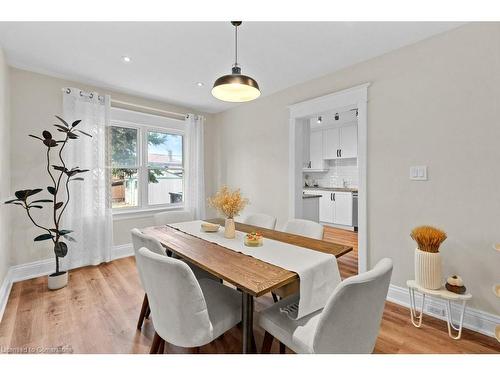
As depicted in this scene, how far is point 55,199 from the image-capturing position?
262 cm

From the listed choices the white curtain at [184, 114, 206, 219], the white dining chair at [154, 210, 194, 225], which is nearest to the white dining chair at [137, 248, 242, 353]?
the white dining chair at [154, 210, 194, 225]

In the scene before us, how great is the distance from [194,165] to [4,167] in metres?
2.35

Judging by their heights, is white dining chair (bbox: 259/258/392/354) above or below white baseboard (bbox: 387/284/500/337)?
above

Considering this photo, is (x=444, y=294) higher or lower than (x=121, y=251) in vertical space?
higher

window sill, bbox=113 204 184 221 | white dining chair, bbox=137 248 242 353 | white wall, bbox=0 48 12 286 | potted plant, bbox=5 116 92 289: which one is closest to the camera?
white dining chair, bbox=137 248 242 353

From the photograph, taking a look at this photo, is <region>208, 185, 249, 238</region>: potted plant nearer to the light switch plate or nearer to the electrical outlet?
the light switch plate

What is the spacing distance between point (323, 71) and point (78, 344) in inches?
134

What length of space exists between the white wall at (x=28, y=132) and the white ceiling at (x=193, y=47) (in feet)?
0.52

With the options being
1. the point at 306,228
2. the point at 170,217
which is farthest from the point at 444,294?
the point at 170,217

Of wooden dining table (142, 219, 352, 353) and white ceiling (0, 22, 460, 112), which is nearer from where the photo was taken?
wooden dining table (142, 219, 352, 353)

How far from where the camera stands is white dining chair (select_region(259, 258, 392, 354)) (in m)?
0.94

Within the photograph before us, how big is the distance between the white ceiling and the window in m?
0.82

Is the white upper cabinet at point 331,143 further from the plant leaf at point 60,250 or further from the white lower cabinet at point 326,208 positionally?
the plant leaf at point 60,250

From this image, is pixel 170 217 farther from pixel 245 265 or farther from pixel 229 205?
pixel 245 265
